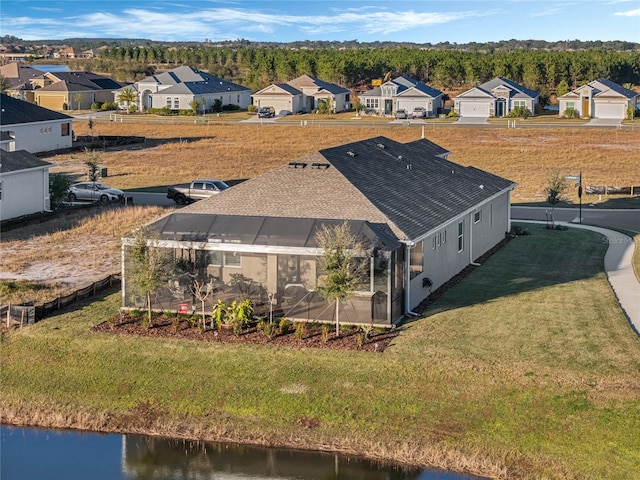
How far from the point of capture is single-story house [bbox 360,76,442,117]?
114250mm

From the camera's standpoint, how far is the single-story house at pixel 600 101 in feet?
353

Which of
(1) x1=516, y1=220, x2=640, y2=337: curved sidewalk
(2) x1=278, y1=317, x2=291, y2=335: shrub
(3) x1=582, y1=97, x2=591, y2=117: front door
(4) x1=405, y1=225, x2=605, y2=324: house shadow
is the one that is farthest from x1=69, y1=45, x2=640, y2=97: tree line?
(2) x1=278, y1=317, x2=291, y2=335: shrub

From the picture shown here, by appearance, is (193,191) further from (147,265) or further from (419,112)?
(419,112)

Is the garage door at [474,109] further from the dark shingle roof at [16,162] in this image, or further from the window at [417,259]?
the window at [417,259]

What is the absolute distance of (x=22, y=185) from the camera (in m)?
44.8

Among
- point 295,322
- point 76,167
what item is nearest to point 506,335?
point 295,322

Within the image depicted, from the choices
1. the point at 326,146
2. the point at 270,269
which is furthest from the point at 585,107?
the point at 270,269

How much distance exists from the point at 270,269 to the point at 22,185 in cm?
2180

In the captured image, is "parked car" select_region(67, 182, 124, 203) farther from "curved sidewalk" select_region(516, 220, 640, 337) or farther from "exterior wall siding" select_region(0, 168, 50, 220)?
"curved sidewalk" select_region(516, 220, 640, 337)

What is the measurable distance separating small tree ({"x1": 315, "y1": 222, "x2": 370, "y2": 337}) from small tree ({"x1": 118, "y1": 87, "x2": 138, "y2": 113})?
9878 centimetres

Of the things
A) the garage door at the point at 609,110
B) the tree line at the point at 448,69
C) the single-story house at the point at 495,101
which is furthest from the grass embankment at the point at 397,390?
the tree line at the point at 448,69

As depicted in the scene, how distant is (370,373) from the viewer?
76.1 feet

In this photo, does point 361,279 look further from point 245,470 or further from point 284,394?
point 245,470

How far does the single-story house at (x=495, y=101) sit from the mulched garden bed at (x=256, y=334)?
89.6 metres
